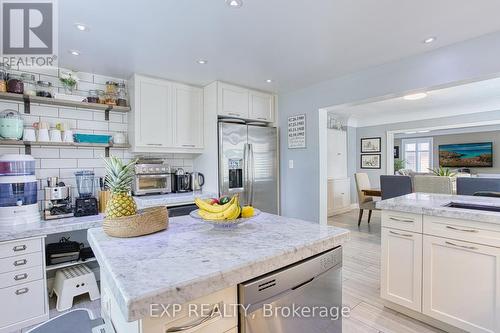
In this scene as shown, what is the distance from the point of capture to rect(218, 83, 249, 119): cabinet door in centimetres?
321

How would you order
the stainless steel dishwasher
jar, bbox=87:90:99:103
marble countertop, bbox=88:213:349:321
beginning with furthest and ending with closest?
jar, bbox=87:90:99:103 < the stainless steel dishwasher < marble countertop, bbox=88:213:349:321

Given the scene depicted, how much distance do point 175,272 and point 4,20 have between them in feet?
7.61

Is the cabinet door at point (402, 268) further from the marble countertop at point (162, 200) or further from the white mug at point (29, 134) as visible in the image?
the white mug at point (29, 134)

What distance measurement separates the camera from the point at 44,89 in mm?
2562

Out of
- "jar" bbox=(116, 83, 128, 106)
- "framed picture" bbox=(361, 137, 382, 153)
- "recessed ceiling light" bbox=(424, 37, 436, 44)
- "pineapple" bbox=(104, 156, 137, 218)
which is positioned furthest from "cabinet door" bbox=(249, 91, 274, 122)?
"framed picture" bbox=(361, 137, 382, 153)

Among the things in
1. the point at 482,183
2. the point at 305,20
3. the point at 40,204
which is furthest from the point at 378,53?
the point at 40,204

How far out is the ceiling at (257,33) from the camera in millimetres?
1709

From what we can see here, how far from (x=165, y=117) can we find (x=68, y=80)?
1016 mm

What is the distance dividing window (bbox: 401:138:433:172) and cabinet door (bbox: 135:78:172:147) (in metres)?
9.51

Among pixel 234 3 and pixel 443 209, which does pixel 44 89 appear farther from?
pixel 443 209

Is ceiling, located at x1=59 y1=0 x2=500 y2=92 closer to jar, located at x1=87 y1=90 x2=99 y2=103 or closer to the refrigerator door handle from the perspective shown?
jar, located at x1=87 y1=90 x2=99 y2=103

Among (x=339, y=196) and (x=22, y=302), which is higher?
(x=339, y=196)

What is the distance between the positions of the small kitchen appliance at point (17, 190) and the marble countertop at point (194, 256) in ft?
4.78

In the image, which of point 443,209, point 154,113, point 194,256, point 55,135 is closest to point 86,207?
point 55,135
